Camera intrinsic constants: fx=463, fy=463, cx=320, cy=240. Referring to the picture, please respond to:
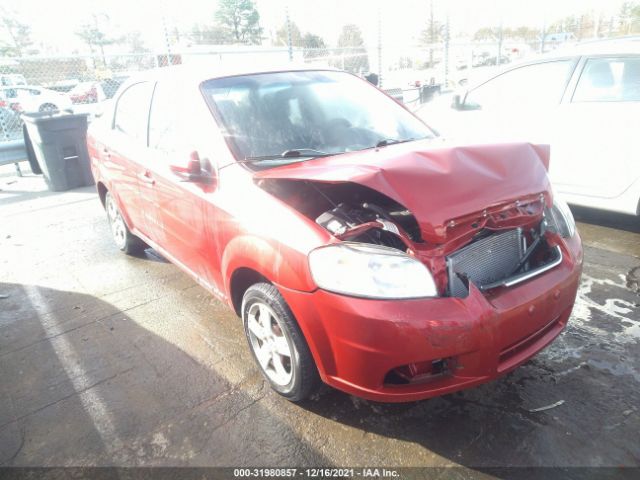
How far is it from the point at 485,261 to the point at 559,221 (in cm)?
68

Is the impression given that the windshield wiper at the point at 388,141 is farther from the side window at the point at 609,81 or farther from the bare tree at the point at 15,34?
the bare tree at the point at 15,34

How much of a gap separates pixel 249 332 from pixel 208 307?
3.38 feet

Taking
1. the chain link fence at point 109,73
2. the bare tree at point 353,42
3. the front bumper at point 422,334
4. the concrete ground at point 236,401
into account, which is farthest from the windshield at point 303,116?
the bare tree at point 353,42

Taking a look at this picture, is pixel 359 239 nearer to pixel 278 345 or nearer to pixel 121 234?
pixel 278 345

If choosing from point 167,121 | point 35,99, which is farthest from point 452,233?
point 35,99

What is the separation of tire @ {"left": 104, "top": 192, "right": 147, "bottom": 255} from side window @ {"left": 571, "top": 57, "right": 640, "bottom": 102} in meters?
4.43

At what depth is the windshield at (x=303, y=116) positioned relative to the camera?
2.76m

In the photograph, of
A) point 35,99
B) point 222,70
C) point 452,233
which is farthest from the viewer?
point 35,99

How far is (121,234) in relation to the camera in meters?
4.63

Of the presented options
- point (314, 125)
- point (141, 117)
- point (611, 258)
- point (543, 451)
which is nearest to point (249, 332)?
point (314, 125)

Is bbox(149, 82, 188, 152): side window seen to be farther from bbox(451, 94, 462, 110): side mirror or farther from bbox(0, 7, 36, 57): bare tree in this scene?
bbox(0, 7, 36, 57): bare tree

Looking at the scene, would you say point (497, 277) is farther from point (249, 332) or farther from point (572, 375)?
point (249, 332)

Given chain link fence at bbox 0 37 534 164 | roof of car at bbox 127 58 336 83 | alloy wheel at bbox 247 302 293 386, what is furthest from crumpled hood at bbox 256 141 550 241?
chain link fence at bbox 0 37 534 164

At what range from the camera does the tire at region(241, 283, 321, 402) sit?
7.17 ft
